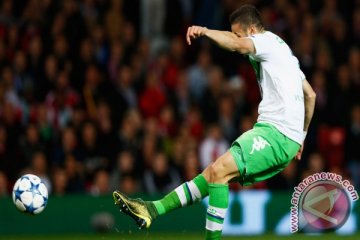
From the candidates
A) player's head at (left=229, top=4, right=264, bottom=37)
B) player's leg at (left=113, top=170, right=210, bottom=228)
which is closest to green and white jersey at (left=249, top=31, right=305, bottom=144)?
player's head at (left=229, top=4, right=264, bottom=37)

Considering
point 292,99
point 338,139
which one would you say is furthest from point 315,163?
point 292,99

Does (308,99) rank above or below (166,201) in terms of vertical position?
above

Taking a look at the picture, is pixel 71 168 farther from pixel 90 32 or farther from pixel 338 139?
pixel 338 139

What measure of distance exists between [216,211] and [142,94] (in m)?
7.65

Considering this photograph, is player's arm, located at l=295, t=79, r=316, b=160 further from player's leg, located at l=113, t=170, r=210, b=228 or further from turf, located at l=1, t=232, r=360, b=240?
turf, located at l=1, t=232, r=360, b=240

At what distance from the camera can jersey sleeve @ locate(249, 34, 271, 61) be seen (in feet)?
31.2

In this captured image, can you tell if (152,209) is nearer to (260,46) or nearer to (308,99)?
(260,46)

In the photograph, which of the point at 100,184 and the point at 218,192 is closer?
the point at 218,192

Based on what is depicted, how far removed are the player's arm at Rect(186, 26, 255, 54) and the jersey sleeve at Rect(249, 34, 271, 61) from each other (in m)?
0.13

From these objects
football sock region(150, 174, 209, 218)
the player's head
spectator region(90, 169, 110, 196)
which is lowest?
football sock region(150, 174, 209, 218)

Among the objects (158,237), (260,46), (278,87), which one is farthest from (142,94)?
(260,46)

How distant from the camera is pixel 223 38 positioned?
30.2ft

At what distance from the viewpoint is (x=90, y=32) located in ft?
56.7

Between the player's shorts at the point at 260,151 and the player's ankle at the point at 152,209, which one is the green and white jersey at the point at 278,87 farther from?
the player's ankle at the point at 152,209
